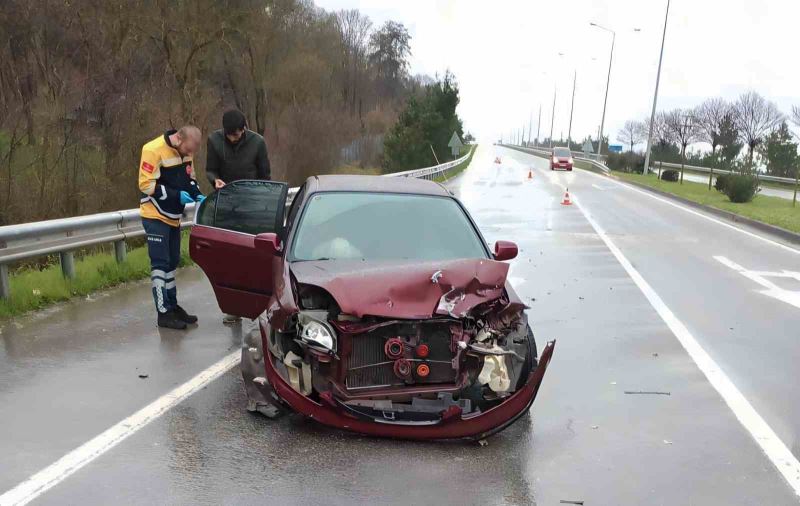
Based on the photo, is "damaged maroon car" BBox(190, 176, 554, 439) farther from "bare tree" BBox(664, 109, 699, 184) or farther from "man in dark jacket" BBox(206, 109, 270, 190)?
"bare tree" BBox(664, 109, 699, 184)

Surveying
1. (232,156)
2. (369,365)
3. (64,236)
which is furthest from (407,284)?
A: (64,236)

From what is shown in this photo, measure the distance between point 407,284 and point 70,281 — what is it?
5.43m

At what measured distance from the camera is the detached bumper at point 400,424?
13.3 feet

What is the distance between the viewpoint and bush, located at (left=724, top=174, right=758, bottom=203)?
2508cm

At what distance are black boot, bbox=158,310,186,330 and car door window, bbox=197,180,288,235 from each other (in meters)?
1.07

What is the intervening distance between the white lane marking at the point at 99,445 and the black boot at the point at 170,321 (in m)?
1.26

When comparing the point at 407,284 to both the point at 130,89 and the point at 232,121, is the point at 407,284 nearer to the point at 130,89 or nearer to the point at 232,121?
the point at 232,121

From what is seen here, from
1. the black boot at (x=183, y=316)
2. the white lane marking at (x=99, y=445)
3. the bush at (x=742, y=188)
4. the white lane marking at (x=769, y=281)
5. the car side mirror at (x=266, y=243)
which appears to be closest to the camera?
the white lane marking at (x=99, y=445)

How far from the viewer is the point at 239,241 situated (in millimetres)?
5973

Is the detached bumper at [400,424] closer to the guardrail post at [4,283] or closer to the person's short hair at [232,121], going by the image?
the person's short hair at [232,121]

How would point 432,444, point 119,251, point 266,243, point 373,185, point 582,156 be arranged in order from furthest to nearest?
1. point 582,156
2. point 119,251
3. point 373,185
4. point 266,243
5. point 432,444

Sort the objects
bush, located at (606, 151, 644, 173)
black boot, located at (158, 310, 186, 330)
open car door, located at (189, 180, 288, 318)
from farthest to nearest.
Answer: bush, located at (606, 151, 644, 173)
black boot, located at (158, 310, 186, 330)
open car door, located at (189, 180, 288, 318)

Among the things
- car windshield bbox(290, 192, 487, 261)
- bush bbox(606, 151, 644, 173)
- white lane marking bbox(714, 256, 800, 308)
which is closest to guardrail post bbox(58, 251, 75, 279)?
car windshield bbox(290, 192, 487, 261)

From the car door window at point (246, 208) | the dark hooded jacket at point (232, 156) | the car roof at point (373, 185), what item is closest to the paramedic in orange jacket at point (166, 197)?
the car door window at point (246, 208)
